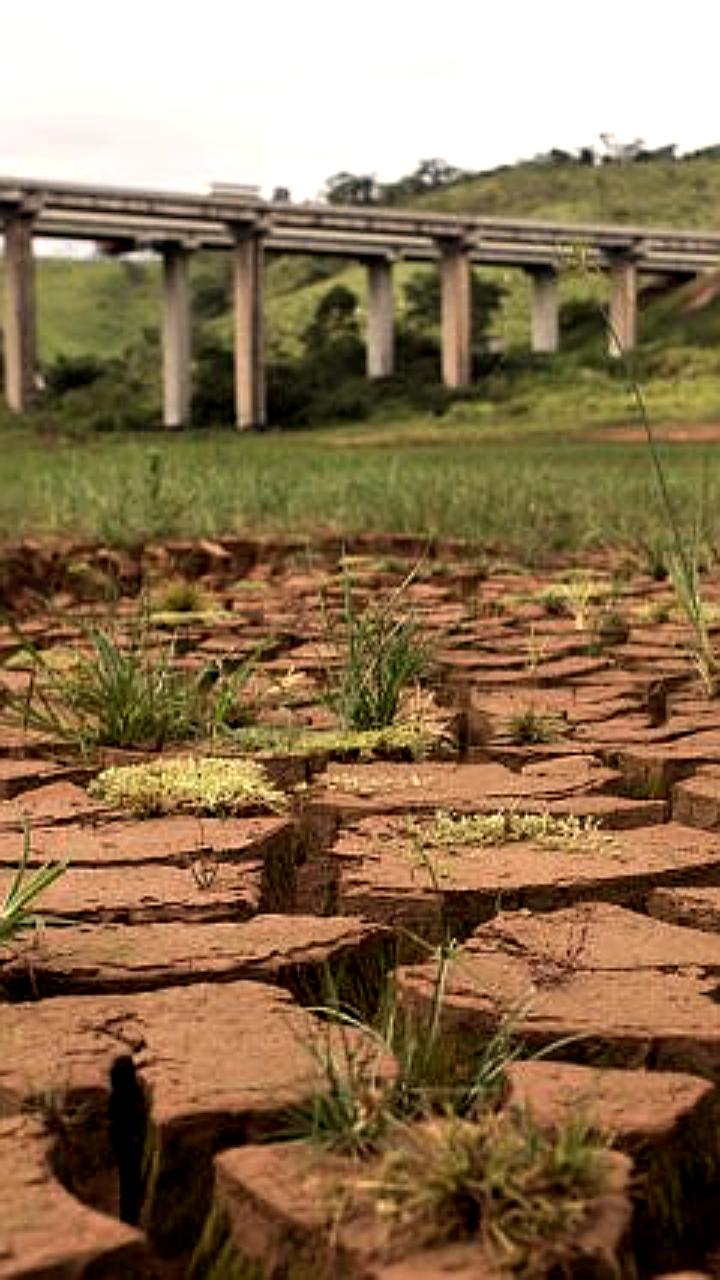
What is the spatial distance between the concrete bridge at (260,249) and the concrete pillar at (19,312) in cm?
2

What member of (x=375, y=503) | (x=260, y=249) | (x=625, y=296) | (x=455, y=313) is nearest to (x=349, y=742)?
(x=375, y=503)

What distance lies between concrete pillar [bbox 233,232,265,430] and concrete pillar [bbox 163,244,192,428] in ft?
4.33

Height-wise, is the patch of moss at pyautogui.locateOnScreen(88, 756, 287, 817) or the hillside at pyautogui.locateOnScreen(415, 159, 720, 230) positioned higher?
the hillside at pyautogui.locateOnScreen(415, 159, 720, 230)

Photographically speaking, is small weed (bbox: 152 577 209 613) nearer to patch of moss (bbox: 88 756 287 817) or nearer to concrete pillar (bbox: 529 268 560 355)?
patch of moss (bbox: 88 756 287 817)

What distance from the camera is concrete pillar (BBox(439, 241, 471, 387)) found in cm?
4394

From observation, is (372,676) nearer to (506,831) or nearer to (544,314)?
(506,831)

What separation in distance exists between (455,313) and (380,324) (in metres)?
2.59

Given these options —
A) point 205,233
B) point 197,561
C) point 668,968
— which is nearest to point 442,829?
point 668,968

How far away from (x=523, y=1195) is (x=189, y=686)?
284 cm

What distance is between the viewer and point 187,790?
3.37 meters

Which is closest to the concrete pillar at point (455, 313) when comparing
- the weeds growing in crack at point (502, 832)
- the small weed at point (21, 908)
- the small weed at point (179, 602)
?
the small weed at point (179, 602)

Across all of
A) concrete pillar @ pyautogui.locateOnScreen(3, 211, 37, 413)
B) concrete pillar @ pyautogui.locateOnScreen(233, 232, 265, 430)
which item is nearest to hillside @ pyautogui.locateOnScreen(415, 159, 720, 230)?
concrete pillar @ pyautogui.locateOnScreen(233, 232, 265, 430)

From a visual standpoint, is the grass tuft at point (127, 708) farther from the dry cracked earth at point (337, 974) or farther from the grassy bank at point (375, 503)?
the grassy bank at point (375, 503)

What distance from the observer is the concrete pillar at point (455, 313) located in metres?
43.9
